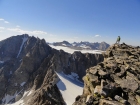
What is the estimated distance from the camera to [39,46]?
157375mm

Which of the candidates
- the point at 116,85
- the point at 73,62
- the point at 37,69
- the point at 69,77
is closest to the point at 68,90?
the point at 69,77

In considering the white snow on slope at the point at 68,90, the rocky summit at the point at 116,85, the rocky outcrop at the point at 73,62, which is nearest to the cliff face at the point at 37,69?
the rocky outcrop at the point at 73,62

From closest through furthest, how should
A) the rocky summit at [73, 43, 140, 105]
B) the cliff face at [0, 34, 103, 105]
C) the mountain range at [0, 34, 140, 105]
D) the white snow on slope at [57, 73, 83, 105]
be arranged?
the rocky summit at [73, 43, 140, 105], the mountain range at [0, 34, 140, 105], the white snow on slope at [57, 73, 83, 105], the cliff face at [0, 34, 103, 105]

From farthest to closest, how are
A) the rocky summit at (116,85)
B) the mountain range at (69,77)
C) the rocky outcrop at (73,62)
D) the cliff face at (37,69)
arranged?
the rocky outcrop at (73,62), the cliff face at (37,69), the mountain range at (69,77), the rocky summit at (116,85)

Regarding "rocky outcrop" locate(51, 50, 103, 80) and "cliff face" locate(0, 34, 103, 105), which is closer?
"cliff face" locate(0, 34, 103, 105)

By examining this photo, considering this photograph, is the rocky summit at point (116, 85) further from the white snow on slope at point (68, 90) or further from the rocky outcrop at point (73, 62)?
the rocky outcrop at point (73, 62)

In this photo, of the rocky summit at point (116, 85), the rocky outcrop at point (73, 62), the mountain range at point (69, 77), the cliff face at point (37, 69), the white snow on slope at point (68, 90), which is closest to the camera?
the rocky summit at point (116, 85)

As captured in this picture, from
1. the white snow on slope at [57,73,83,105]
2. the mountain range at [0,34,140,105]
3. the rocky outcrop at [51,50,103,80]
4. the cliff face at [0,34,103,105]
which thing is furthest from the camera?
the rocky outcrop at [51,50,103,80]

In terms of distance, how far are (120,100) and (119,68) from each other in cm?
769

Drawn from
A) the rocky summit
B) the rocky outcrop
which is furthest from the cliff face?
the rocky summit

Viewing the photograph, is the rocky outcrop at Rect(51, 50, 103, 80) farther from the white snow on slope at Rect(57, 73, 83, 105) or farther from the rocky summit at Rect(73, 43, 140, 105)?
the rocky summit at Rect(73, 43, 140, 105)

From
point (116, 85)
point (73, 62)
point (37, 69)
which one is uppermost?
point (116, 85)

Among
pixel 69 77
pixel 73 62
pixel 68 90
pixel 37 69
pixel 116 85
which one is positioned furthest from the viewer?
pixel 73 62

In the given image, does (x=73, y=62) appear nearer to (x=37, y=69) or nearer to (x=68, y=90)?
(x=37, y=69)
